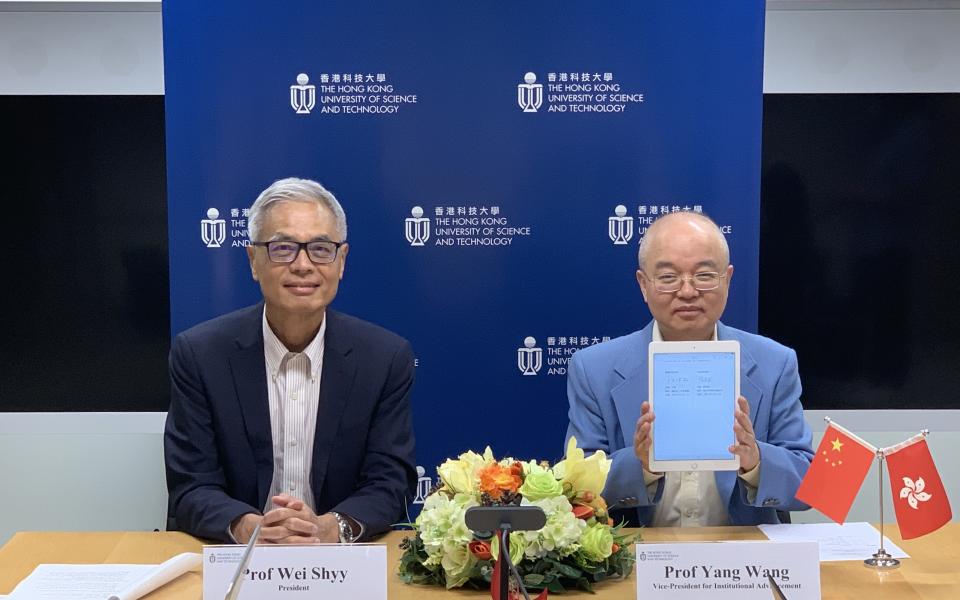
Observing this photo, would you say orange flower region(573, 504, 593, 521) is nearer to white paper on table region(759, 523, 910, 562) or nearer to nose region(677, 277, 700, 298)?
white paper on table region(759, 523, 910, 562)

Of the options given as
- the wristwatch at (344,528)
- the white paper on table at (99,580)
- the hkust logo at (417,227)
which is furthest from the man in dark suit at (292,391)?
the hkust logo at (417,227)

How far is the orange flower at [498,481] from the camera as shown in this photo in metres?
2.18

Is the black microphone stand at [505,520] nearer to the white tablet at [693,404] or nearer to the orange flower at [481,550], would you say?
Result: the orange flower at [481,550]

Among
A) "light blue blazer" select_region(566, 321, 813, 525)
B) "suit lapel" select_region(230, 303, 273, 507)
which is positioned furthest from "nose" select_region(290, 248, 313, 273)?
"light blue blazer" select_region(566, 321, 813, 525)

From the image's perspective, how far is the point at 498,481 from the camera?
2.19 m

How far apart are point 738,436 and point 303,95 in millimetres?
2014

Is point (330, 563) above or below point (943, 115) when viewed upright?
below

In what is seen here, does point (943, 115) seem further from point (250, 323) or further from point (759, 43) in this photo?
point (250, 323)

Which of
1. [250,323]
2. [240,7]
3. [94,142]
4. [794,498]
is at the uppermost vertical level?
[240,7]

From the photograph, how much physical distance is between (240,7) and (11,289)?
6.21 feet

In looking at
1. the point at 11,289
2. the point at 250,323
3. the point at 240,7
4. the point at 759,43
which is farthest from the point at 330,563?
the point at 11,289

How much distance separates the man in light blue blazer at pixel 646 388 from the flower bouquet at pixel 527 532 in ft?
1.73

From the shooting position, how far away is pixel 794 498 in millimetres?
2764

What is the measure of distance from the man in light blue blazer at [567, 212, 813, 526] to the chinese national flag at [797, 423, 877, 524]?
274 mm
